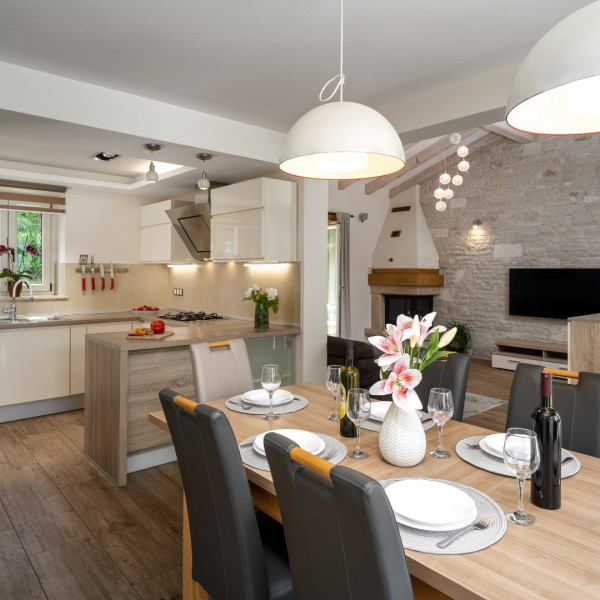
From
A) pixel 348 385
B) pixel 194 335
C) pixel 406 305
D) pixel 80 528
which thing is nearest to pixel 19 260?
pixel 194 335

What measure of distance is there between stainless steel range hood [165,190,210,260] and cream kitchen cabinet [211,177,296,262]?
1.48 feet

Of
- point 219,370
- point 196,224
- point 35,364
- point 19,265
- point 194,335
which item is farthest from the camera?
point 19,265

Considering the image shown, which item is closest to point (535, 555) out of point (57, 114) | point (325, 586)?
point (325, 586)

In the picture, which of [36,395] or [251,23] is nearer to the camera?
[251,23]

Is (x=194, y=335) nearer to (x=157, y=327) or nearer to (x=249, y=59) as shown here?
(x=157, y=327)

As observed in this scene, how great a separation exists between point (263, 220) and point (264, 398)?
1.98 meters

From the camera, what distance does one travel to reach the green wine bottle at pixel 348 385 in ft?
5.50

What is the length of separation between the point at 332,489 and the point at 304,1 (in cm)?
192

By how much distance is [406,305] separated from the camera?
26.0ft

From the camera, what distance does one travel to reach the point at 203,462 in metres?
1.40

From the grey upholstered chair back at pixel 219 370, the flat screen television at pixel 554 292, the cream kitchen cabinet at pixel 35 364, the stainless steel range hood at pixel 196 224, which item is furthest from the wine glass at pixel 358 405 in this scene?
the flat screen television at pixel 554 292

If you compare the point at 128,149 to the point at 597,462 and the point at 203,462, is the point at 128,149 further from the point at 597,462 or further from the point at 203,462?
the point at 597,462

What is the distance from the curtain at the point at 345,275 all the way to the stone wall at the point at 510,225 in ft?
5.01

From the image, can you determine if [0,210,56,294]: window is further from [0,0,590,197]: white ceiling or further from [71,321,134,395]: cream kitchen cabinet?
[0,0,590,197]: white ceiling
